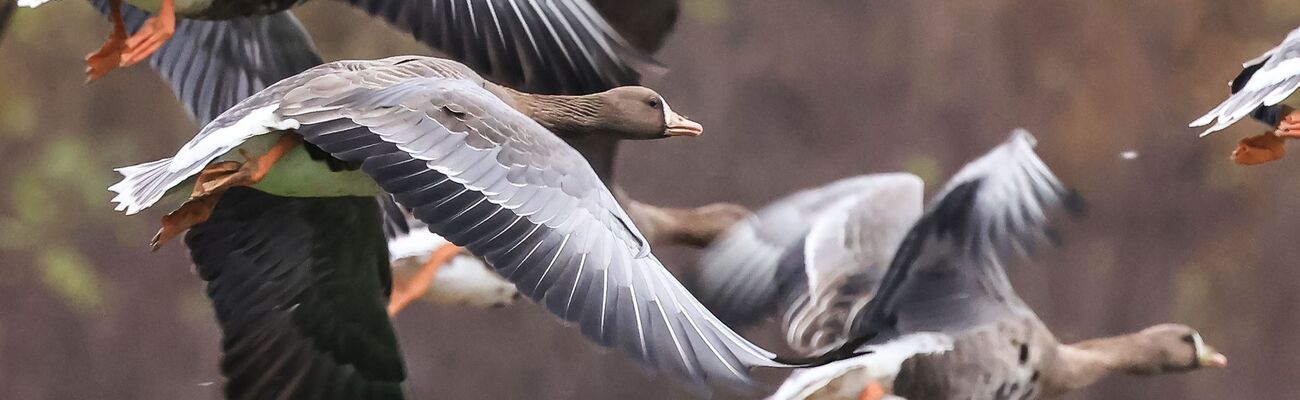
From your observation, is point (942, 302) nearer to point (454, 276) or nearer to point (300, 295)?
point (454, 276)

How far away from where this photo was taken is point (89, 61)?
2561mm

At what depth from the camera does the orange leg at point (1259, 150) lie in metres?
2.68

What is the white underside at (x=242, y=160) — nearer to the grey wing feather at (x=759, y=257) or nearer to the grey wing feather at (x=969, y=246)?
the grey wing feather at (x=969, y=246)

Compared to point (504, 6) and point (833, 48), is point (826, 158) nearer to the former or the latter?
point (833, 48)

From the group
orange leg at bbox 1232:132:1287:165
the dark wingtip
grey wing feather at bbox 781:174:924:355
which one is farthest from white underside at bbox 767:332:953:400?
orange leg at bbox 1232:132:1287:165

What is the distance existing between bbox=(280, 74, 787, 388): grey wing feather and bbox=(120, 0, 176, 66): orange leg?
2.03 feet

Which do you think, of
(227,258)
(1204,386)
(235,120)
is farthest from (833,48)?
(235,120)

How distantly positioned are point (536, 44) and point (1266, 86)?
3.48ft

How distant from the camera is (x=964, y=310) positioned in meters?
3.23

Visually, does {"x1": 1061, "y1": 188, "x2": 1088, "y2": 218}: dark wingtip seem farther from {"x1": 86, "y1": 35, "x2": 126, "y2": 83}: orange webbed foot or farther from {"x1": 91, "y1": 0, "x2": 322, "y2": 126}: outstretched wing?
{"x1": 86, "y1": 35, "x2": 126, "y2": 83}: orange webbed foot

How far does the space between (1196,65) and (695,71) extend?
1258mm

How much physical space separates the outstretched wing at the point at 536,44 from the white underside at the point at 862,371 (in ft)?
2.84

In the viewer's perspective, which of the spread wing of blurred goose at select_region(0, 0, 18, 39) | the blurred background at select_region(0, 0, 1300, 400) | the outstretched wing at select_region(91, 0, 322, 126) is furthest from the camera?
the blurred background at select_region(0, 0, 1300, 400)

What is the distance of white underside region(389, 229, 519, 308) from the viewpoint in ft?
12.2
